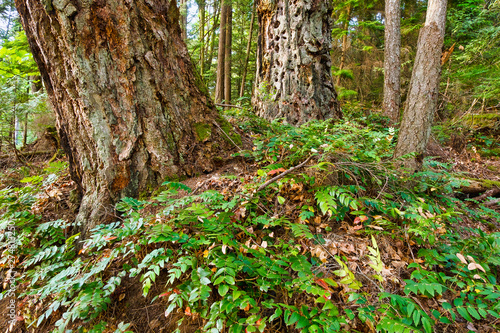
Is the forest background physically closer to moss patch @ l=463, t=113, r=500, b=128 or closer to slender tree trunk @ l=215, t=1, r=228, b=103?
moss patch @ l=463, t=113, r=500, b=128

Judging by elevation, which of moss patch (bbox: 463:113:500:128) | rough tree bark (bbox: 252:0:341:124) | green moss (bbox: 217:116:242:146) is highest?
rough tree bark (bbox: 252:0:341:124)

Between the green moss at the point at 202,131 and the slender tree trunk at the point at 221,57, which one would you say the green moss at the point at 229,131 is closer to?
the green moss at the point at 202,131

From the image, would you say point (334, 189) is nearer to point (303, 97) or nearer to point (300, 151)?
point (300, 151)

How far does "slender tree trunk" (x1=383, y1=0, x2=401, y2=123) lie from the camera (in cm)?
649

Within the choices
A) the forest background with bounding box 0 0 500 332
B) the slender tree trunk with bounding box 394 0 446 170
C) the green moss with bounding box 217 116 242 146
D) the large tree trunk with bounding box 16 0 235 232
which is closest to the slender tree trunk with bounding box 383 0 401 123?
the slender tree trunk with bounding box 394 0 446 170

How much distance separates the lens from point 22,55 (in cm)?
479

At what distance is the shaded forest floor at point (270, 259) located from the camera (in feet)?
4.99

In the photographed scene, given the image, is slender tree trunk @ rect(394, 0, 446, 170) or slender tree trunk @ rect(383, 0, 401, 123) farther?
slender tree trunk @ rect(383, 0, 401, 123)

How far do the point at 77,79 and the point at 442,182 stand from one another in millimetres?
4287

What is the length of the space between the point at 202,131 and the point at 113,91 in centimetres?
104

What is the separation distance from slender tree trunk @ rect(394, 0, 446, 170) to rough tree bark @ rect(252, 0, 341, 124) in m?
1.35

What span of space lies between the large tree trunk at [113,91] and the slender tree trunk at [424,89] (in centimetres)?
266

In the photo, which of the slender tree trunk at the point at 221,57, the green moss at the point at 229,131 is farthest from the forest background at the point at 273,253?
the slender tree trunk at the point at 221,57

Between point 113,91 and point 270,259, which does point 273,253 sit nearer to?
point 270,259
